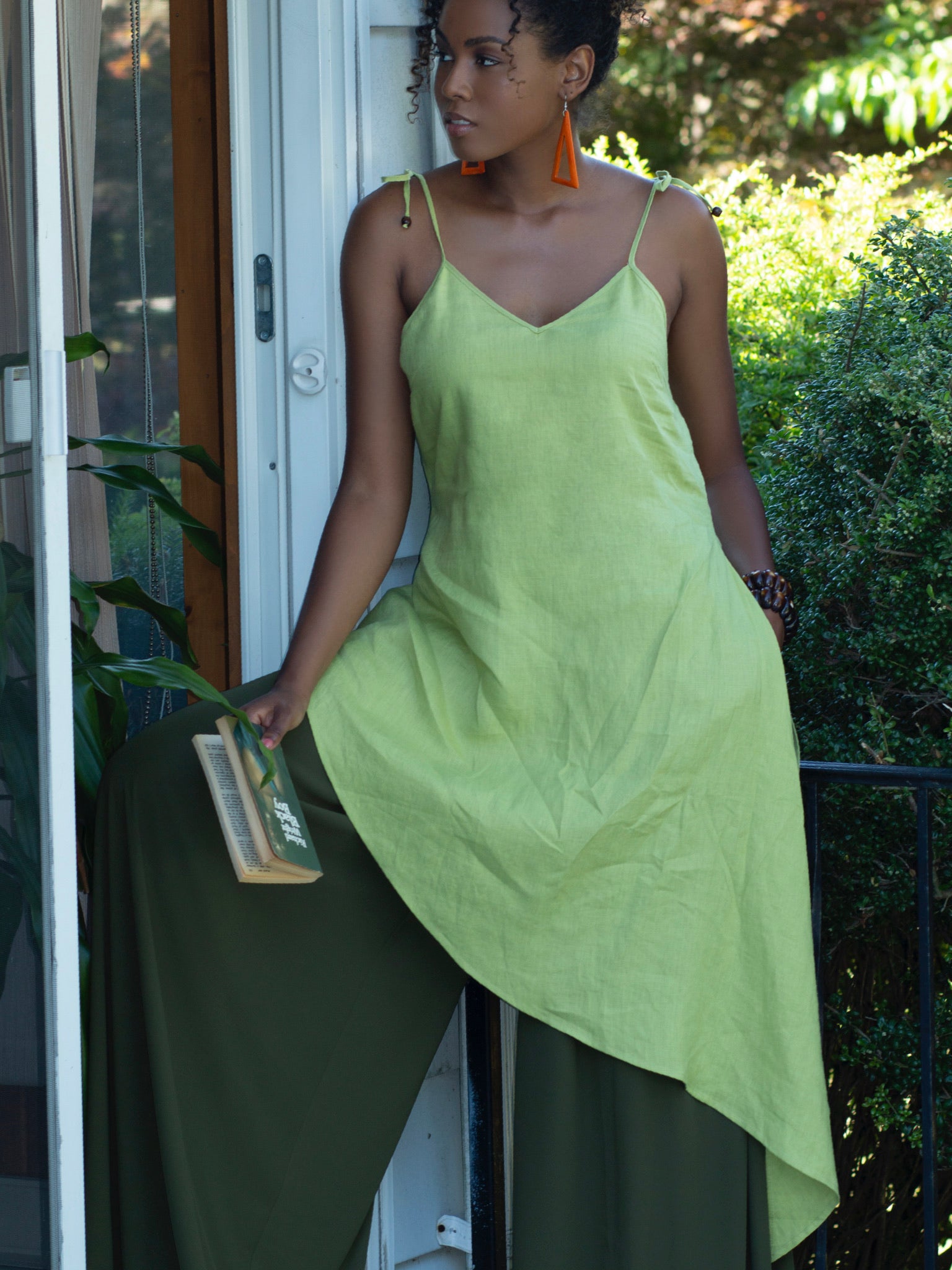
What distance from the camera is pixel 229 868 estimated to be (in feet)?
5.22

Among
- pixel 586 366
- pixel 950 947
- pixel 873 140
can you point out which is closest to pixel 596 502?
pixel 586 366

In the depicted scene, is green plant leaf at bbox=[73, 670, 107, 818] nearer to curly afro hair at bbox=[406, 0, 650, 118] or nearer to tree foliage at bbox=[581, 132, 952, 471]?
curly afro hair at bbox=[406, 0, 650, 118]

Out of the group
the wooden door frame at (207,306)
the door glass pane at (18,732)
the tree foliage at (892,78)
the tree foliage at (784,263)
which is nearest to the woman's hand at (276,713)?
the door glass pane at (18,732)

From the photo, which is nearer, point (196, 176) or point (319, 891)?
point (319, 891)

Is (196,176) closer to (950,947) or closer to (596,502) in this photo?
(596,502)

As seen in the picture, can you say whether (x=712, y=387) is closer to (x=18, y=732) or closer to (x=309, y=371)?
(x=309, y=371)

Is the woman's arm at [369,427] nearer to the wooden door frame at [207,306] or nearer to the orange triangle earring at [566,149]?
the orange triangle earring at [566,149]

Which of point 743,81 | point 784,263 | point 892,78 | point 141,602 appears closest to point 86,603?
point 141,602

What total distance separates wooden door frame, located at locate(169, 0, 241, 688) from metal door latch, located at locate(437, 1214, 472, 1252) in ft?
2.93

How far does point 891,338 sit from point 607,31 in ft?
2.60

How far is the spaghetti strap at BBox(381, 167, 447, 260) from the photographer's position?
172cm

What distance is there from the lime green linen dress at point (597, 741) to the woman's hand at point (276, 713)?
0.03 m

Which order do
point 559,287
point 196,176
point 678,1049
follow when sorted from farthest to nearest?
point 196,176 < point 559,287 < point 678,1049

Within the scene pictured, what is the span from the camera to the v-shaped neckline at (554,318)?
164cm
